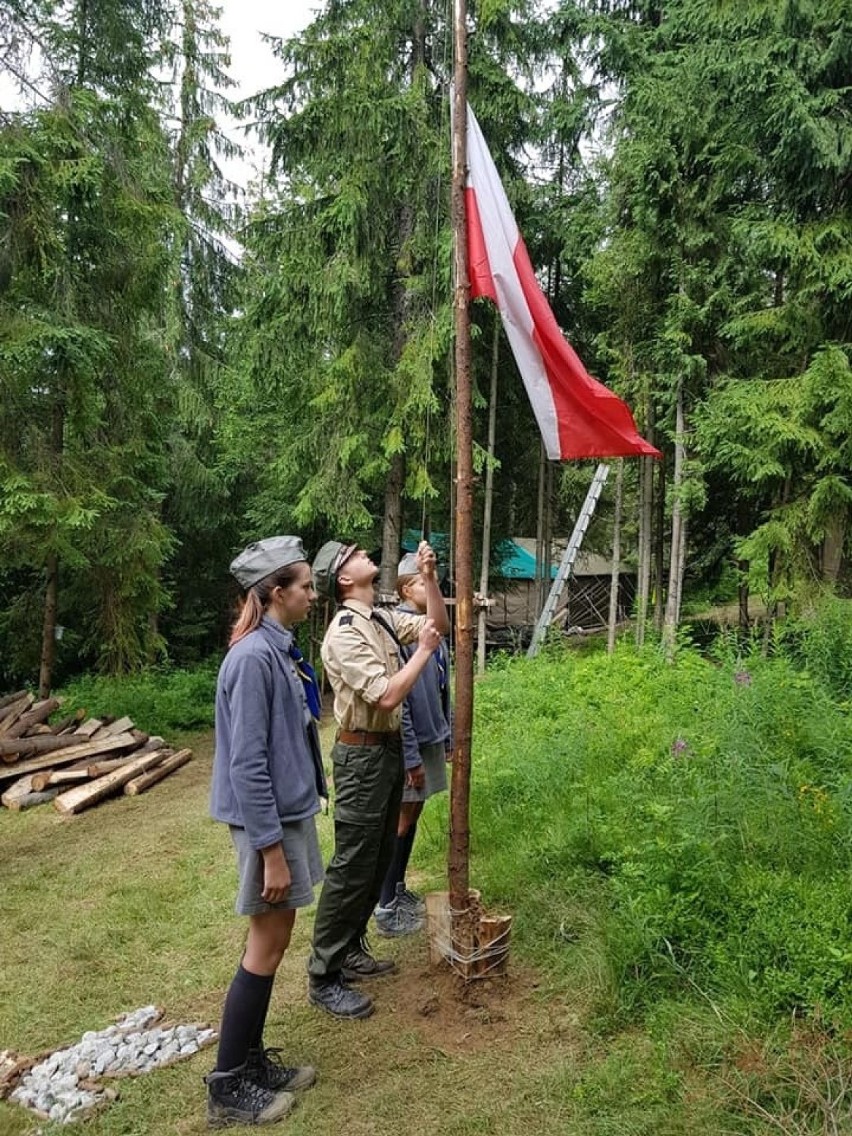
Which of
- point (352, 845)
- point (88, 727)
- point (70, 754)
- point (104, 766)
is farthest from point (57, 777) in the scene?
point (352, 845)

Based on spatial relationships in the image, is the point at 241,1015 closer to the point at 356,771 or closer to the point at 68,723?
the point at 356,771

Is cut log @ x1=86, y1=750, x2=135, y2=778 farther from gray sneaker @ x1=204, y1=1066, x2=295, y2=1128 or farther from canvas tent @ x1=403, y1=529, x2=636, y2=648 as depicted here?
canvas tent @ x1=403, y1=529, x2=636, y2=648

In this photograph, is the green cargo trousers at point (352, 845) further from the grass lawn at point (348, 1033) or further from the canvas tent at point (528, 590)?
the canvas tent at point (528, 590)

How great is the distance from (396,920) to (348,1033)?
99 centimetres

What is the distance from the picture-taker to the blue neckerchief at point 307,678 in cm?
312

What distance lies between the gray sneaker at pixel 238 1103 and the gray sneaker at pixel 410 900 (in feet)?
5.32

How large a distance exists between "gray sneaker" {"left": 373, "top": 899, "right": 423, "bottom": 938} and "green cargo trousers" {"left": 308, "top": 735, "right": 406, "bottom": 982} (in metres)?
0.75

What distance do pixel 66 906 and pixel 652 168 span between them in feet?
32.6

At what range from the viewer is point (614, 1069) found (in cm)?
288

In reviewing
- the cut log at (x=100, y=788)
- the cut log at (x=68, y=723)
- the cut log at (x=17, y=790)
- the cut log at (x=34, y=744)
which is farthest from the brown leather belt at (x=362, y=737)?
the cut log at (x=68, y=723)

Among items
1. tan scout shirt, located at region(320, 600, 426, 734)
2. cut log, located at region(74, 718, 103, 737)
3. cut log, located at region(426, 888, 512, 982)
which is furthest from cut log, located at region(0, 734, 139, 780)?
cut log, located at region(426, 888, 512, 982)

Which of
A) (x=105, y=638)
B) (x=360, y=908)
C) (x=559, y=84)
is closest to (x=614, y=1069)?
(x=360, y=908)

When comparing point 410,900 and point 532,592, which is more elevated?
point 410,900

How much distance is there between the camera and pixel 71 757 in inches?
370
